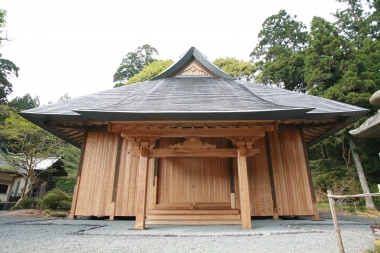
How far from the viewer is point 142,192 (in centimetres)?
397

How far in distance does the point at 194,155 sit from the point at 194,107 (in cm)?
96

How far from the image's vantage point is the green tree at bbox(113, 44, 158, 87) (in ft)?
102

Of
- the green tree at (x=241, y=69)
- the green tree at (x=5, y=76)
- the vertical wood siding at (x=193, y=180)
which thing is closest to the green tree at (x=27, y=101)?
the green tree at (x=5, y=76)

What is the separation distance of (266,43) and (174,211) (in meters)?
23.1

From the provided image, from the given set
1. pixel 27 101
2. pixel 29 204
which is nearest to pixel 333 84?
pixel 29 204

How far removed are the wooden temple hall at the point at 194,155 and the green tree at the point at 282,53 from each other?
13.7 meters

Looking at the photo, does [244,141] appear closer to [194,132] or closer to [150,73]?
[194,132]

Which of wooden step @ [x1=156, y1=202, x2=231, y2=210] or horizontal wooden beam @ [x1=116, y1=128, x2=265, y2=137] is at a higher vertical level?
horizontal wooden beam @ [x1=116, y1=128, x2=265, y2=137]

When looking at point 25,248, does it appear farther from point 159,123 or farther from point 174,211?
point 174,211

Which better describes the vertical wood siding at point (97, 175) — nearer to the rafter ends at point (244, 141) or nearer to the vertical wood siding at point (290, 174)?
the rafter ends at point (244, 141)

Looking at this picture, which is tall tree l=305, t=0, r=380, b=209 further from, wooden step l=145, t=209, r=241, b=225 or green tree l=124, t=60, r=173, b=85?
green tree l=124, t=60, r=173, b=85

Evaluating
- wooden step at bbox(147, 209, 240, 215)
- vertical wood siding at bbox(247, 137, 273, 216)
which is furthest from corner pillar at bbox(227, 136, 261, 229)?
vertical wood siding at bbox(247, 137, 273, 216)

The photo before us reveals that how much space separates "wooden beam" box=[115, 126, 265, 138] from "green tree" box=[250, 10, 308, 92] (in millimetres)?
15733

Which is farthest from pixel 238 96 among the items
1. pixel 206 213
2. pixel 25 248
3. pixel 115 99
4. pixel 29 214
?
pixel 29 214
